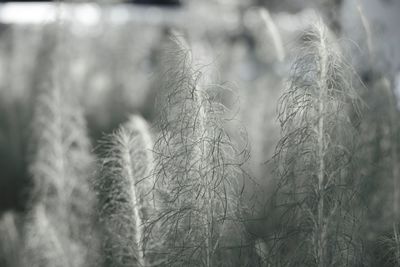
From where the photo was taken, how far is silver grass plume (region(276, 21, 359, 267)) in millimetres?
2385

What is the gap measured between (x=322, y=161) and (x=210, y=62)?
1.61 metres

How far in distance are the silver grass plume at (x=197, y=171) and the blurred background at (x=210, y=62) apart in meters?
0.20

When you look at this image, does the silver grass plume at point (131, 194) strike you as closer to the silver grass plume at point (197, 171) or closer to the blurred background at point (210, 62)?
the silver grass plume at point (197, 171)

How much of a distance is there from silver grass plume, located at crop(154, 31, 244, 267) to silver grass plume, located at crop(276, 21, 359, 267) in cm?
22

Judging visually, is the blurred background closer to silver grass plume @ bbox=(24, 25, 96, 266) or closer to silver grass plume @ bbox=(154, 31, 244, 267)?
silver grass plume @ bbox=(154, 31, 244, 267)

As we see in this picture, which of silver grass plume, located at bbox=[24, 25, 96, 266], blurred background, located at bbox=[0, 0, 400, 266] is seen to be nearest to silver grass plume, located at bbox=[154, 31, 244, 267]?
blurred background, located at bbox=[0, 0, 400, 266]

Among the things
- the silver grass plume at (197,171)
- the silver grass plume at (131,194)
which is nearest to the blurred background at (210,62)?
the silver grass plume at (197,171)

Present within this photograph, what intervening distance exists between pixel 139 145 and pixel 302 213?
84cm

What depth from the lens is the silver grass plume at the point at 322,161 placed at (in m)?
2.38

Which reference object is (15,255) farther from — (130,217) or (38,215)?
(130,217)

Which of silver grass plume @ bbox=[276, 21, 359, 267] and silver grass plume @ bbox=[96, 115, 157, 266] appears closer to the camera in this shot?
silver grass plume @ bbox=[276, 21, 359, 267]

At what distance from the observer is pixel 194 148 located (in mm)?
2443

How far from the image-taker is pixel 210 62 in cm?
387

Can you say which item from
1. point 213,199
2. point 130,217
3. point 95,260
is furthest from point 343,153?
point 95,260
